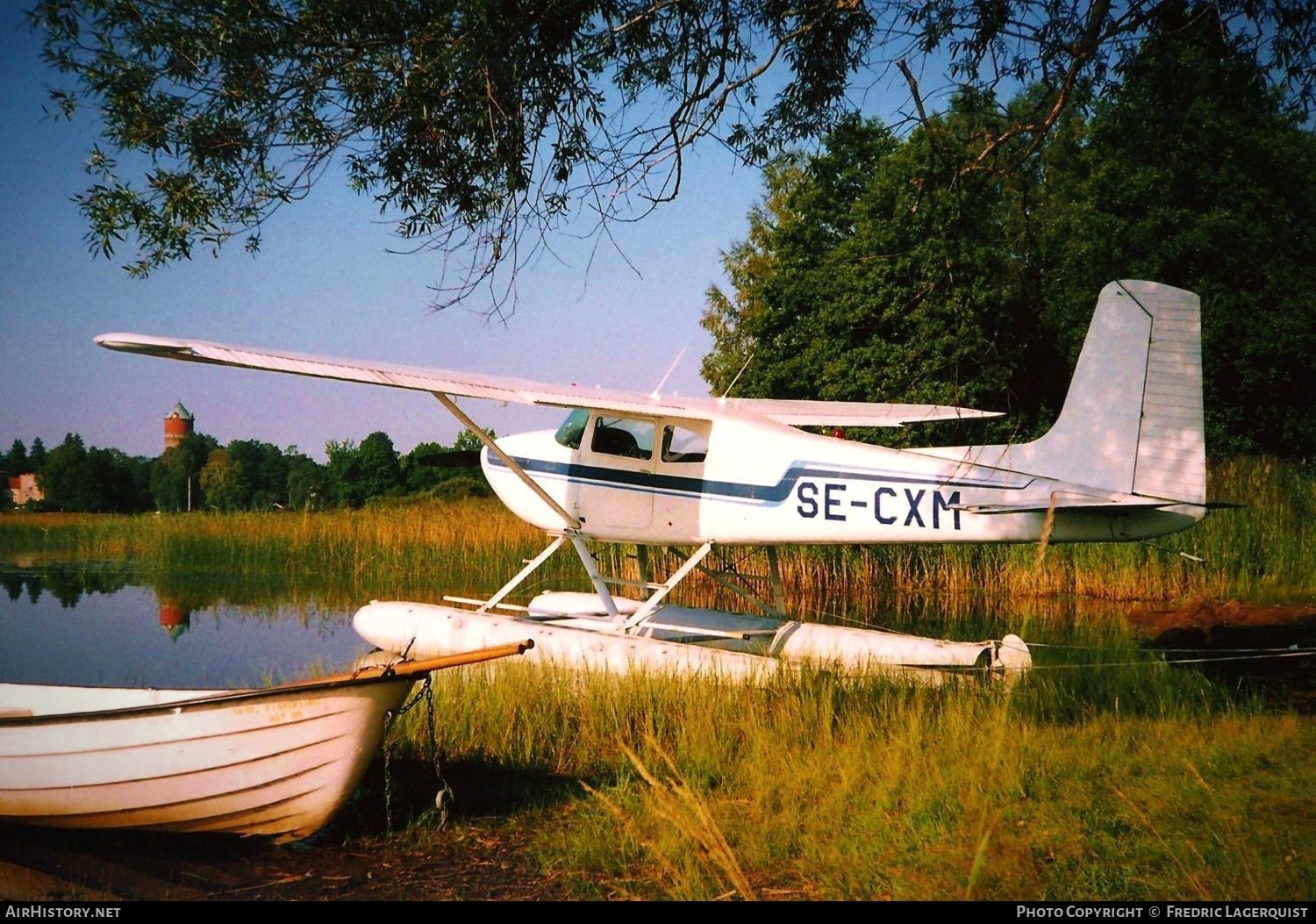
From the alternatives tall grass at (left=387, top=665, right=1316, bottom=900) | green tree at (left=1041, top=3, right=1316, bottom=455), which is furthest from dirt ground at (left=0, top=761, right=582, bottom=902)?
green tree at (left=1041, top=3, right=1316, bottom=455)

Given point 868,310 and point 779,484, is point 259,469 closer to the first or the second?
point 868,310

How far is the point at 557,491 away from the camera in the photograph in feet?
31.9

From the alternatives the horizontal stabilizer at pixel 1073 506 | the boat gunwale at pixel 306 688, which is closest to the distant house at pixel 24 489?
the boat gunwale at pixel 306 688

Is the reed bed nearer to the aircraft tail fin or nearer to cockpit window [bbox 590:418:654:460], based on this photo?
the aircraft tail fin

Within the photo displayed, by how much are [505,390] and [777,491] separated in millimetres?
2639

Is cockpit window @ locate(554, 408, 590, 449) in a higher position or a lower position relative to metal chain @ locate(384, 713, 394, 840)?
higher

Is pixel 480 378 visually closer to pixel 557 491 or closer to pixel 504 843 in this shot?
pixel 557 491

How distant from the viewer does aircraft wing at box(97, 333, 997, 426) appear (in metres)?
6.82

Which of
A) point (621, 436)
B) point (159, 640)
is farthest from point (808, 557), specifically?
point (159, 640)

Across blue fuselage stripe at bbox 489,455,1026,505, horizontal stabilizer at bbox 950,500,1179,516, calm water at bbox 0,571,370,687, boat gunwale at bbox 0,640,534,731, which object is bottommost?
calm water at bbox 0,571,370,687

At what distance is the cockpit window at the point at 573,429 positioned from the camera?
9.70 meters

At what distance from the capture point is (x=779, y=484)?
873 cm

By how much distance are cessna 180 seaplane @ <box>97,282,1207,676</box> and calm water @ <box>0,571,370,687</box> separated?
144 centimetres

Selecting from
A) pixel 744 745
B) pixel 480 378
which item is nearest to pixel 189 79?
pixel 480 378
